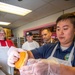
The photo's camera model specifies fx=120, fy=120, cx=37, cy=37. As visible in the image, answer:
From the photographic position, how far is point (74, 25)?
1.01m

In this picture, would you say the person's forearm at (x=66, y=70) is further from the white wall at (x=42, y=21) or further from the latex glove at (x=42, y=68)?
the white wall at (x=42, y=21)

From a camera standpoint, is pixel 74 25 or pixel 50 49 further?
pixel 50 49

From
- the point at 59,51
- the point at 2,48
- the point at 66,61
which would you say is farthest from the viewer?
the point at 2,48

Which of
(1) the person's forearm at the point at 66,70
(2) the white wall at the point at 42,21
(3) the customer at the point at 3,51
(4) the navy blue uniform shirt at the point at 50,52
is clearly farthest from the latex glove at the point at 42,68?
(2) the white wall at the point at 42,21

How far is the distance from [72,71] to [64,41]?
40 centimetres

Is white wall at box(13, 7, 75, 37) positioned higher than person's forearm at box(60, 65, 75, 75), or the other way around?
white wall at box(13, 7, 75, 37)

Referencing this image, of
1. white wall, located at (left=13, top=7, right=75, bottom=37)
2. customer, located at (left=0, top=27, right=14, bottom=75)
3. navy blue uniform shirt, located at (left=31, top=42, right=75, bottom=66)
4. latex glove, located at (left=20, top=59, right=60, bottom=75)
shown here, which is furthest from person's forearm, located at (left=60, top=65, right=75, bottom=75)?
white wall, located at (left=13, top=7, right=75, bottom=37)

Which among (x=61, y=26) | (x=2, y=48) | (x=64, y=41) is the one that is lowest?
(x=2, y=48)

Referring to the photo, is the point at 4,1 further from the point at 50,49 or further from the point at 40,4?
the point at 50,49

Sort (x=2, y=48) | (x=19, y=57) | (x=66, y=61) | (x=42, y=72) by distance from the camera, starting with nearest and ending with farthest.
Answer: (x=42, y=72), (x=19, y=57), (x=66, y=61), (x=2, y=48)

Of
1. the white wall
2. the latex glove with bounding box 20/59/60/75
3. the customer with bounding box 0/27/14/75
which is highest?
the white wall

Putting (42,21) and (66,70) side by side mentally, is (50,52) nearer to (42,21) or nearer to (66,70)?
(66,70)

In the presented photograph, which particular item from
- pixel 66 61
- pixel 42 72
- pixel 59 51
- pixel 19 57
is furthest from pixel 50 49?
pixel 42 72

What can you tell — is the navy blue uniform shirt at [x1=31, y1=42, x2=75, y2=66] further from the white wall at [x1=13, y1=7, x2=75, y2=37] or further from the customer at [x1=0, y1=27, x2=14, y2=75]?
the white wall at [x1=13, y1=7, x2=75, y2=37]
